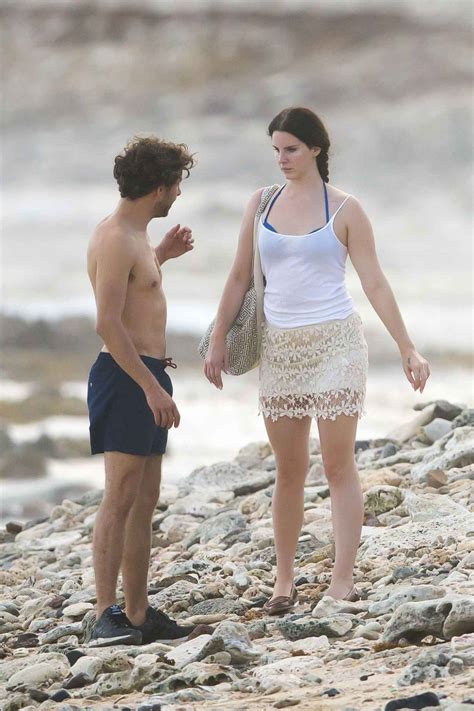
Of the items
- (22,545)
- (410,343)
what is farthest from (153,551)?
(410,343)

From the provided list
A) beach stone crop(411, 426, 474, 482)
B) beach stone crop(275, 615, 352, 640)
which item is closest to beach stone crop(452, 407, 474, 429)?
beach stone crop(411, 426, 474, 482)

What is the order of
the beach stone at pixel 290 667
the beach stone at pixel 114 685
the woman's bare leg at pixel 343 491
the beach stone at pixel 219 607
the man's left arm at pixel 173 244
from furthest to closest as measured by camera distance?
the beach stone at pixel 219 607, the man's left arm at pixel 173 244, the woman's bare leg at pixel 343 491, the beach stone at pixel 114 685, the beach stone at pixel 290 667

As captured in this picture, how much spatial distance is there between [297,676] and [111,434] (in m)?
1.31

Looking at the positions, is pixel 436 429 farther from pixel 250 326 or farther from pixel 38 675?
pixel 38 675

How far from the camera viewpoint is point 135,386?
5.76 metres

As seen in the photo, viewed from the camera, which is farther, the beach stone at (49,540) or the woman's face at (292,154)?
the beach stone at (49,540)

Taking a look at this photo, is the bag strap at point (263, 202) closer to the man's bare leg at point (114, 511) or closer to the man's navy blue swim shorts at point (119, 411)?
the man's navy blue swim shorts at point (119, 411)

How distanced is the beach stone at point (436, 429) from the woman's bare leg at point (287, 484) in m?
3.82

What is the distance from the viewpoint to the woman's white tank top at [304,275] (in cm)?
588

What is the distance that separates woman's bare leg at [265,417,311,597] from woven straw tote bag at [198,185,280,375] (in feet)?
0.93

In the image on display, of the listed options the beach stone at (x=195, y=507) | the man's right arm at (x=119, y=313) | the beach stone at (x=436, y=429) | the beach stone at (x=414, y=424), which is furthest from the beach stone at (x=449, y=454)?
the man's right arm at (x=119, y=313)

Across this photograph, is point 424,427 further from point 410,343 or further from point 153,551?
point 410,343

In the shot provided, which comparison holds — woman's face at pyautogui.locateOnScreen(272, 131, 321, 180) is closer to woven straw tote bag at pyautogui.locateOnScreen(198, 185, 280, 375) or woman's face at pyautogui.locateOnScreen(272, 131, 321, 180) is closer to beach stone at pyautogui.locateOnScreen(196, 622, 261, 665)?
woven straw tote bag at pyautogui.locateOnScreen(198, 185, 280, 375)

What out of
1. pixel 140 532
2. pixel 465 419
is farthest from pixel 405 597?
pixel 465 419
